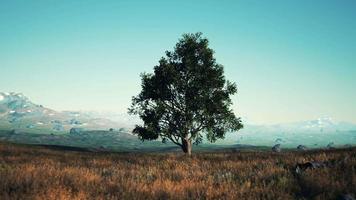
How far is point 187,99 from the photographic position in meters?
49.0

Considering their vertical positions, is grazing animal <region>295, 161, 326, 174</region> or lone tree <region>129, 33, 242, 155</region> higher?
lone tree <region>129, 33, 242, 155</region>

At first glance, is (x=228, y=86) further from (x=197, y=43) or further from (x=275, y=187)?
(x=275, y=187)

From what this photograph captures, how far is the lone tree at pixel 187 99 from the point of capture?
4909cm

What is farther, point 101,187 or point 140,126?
point 140,126

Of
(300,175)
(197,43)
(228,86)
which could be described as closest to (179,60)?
(197,43)

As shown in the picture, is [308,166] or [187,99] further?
[187,99]

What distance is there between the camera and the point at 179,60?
51.8m

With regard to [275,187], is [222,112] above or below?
above

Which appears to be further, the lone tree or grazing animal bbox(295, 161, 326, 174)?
the lone tree

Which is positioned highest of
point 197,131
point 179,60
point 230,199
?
point 179,60

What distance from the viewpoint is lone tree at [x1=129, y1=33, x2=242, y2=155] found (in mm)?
49094

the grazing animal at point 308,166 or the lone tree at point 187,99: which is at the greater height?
the lone tree at point 187,99

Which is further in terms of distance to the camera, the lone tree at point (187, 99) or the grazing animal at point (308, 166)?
the lone tree at point (187, 99)

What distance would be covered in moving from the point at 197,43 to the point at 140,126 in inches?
557
